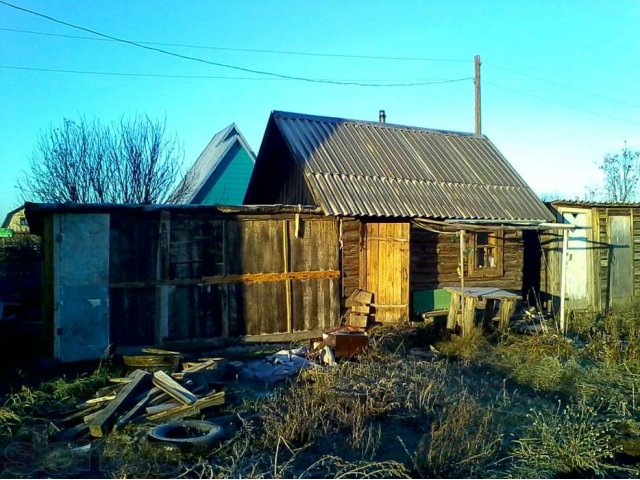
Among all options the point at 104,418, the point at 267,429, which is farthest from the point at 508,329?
the point at 104,418

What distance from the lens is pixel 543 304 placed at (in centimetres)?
1390

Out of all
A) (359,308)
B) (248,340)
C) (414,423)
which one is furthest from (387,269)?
(414,423)

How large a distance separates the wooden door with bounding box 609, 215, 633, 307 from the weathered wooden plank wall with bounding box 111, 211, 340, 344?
8.35 m

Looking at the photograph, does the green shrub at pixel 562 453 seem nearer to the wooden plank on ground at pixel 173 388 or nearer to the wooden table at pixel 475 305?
the wooden plank on ground at pixel 173 388

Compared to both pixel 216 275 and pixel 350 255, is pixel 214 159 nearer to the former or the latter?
pixel 350 255

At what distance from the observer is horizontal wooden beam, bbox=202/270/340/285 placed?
991 cm

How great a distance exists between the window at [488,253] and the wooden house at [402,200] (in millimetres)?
24

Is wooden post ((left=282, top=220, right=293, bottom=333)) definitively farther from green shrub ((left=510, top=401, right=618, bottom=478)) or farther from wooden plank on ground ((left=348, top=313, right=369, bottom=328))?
green shrub ((left=510, top=401, right=618, bottom=478))

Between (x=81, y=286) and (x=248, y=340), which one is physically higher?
(x=81, y=286)

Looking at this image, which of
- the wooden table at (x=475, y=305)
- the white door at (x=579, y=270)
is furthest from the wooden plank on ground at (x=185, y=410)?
the white door at (x=579, y=270)

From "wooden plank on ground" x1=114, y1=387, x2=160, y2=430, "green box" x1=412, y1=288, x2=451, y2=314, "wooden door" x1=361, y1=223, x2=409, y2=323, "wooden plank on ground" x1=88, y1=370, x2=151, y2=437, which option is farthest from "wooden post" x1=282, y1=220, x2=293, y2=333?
"wooden plank on ground" x1=114, y1=387, x2=160, y2=430

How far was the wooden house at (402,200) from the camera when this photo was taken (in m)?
11.0

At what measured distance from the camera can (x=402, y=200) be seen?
11742 mm

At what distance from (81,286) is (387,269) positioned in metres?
5.66
